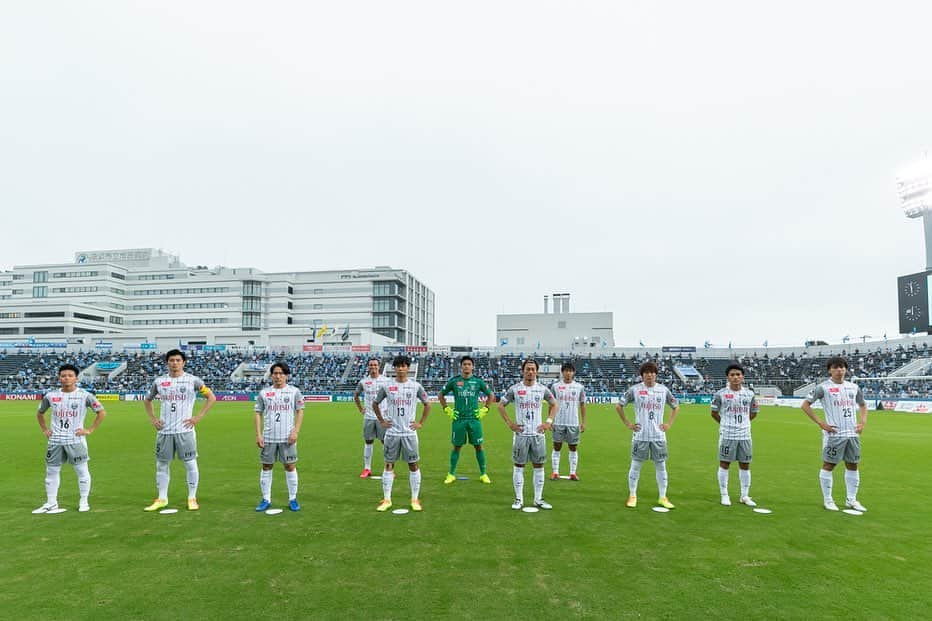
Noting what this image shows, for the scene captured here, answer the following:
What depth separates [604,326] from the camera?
7081 centimetres

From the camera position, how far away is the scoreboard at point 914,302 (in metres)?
40.9

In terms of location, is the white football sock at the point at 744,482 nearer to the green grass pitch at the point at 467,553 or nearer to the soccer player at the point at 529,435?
the green grass pitch at the point at 467,553

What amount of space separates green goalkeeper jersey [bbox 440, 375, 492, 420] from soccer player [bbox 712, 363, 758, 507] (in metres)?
4.46

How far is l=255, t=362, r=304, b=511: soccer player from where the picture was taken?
8227mm

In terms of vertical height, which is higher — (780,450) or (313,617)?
(313,617)

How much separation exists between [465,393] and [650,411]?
3729mm

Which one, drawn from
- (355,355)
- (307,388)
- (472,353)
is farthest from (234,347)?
(472,353)

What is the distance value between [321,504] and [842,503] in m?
8.90

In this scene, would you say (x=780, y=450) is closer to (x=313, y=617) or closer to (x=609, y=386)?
(x=313, y=617)

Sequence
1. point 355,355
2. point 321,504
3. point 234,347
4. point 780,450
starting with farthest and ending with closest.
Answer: point 234,347
point 355,355
point 780,450
point 321,504

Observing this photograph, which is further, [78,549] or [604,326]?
[604,326]

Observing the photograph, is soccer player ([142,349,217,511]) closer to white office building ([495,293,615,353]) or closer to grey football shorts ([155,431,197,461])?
grey football shorts ([155,431,197,461])

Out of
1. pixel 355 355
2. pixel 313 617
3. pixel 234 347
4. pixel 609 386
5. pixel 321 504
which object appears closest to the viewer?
pixel 313 617

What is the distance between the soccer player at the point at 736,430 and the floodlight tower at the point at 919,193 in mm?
50434
